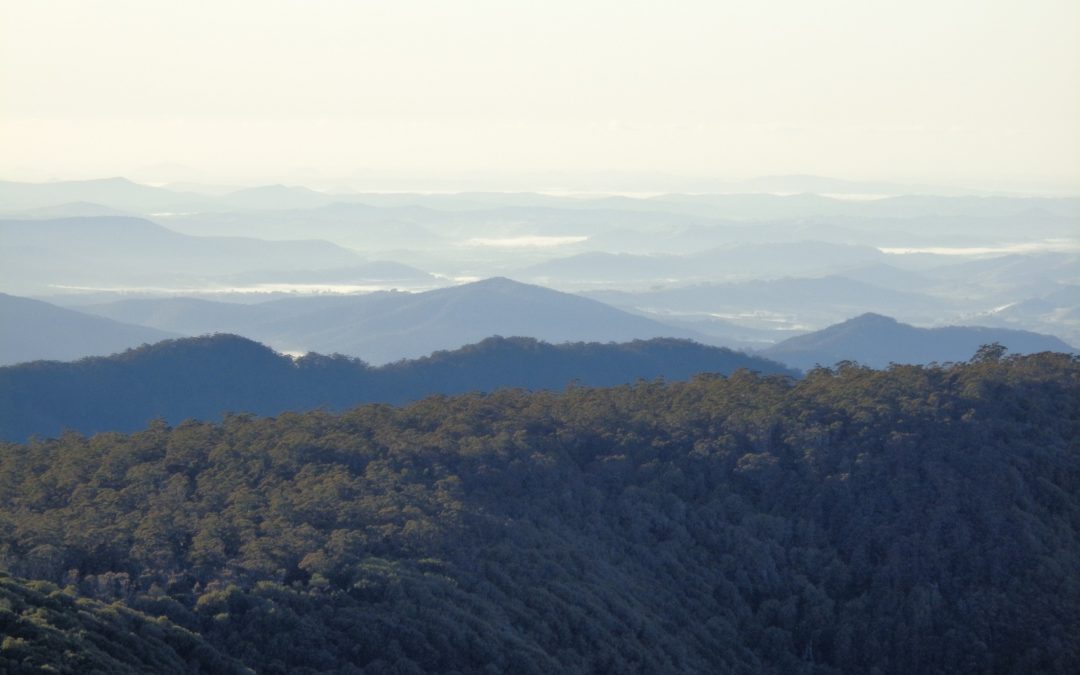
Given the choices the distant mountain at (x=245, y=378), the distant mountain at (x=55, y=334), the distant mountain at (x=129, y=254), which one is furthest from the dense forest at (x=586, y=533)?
the distant mountain at (x=129, y=254)

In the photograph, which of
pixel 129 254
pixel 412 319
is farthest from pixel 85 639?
pixel 129 254

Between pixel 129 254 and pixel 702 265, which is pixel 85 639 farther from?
pixel 702 265

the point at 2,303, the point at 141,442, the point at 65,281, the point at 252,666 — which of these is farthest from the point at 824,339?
the point at 65,281

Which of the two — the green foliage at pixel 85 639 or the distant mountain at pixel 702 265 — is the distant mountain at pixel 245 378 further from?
the distant mountain at pixel 702 265

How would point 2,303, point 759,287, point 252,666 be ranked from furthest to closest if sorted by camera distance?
point 759,287
point 2,303
point 252,666

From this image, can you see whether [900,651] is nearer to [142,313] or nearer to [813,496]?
[813,496]

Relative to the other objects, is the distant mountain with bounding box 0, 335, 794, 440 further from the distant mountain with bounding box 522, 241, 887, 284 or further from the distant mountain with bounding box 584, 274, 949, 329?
the distant mountain with bounding box 522, 241, 887, 284
